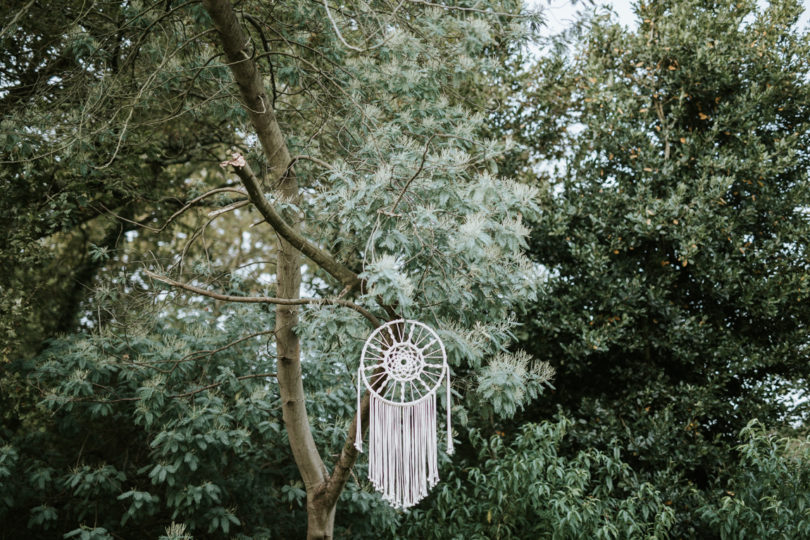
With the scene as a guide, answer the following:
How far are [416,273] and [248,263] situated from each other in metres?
1.42

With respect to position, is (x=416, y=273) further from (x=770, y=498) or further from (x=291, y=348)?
(x=770, y=498)

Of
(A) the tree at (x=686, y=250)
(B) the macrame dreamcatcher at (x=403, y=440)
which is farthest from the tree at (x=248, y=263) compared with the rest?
(A) the tree at (x=686, y=250)

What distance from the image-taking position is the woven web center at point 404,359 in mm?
2762

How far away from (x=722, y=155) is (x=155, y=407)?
13.2 ft

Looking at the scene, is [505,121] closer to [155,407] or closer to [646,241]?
[646,241]

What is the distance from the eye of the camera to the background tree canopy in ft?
11.3

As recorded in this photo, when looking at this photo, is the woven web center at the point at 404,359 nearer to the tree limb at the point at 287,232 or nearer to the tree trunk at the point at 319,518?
the tree limb at the point at 287,232

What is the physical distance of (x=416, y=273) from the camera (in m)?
3.15

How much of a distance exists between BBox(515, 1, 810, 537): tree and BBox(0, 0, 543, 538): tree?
1.38 metres

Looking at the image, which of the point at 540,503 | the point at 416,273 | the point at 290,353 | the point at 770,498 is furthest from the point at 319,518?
the point at 770,498

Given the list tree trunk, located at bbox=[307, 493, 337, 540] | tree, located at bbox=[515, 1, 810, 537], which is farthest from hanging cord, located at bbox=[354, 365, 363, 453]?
tree, located at bbox=[515, 1, 810, 537]

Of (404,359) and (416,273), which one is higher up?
(416,273)

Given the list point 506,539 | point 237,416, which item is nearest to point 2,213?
point 237,416

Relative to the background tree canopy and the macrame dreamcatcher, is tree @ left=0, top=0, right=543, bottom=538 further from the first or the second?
the macrame dreamcatcher
